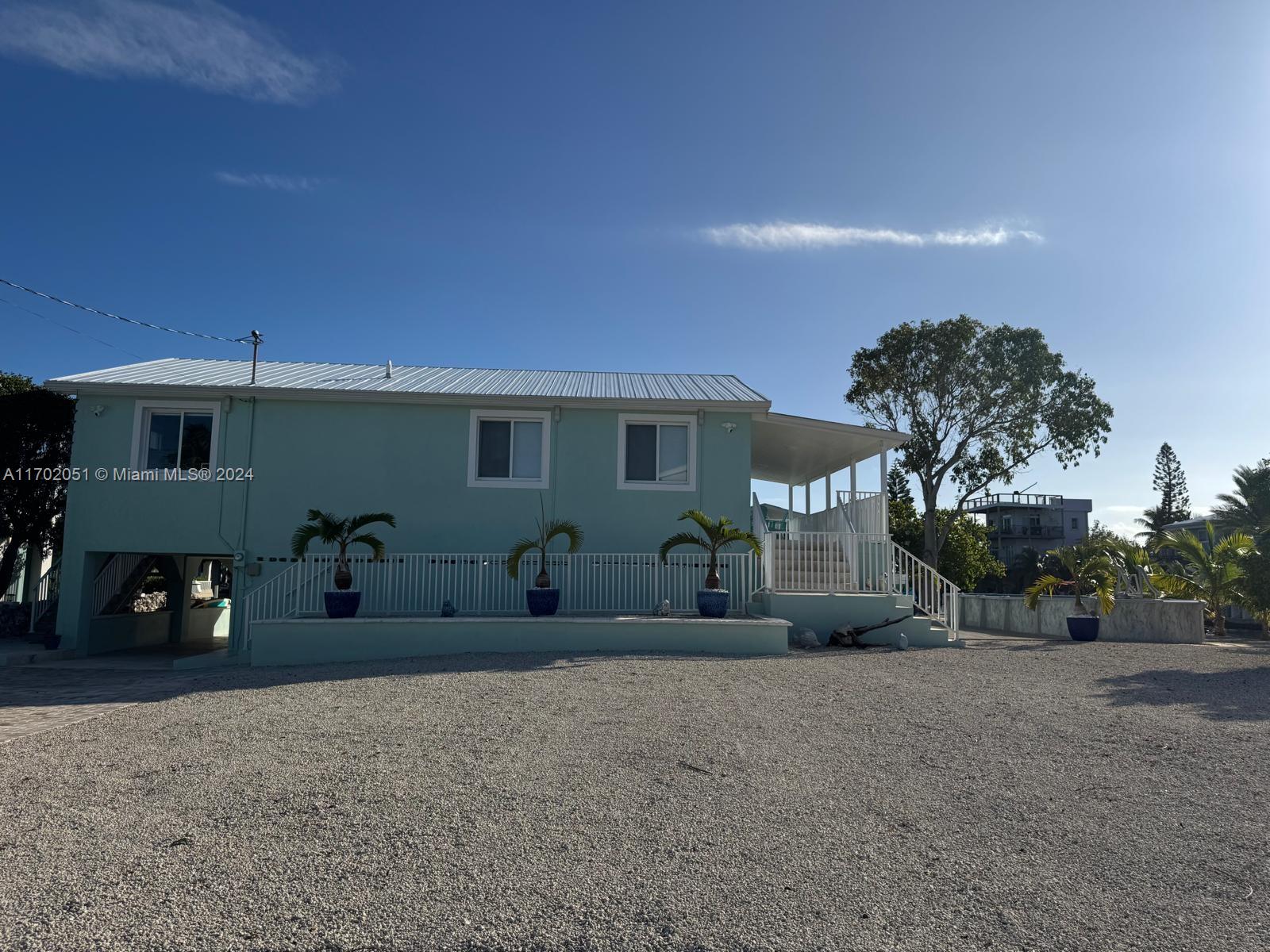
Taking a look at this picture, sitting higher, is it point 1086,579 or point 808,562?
point 808,562

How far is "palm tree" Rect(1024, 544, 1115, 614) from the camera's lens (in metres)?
13.2

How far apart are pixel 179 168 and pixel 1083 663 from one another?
14403 mm

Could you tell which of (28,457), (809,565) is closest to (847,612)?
(809,565)

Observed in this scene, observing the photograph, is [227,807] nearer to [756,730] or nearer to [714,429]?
[756,730]

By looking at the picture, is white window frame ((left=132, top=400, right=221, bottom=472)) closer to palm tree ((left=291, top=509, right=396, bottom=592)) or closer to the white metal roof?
the white metal roof

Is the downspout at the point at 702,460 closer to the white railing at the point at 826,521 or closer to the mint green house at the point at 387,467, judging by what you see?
the mint green house at the point at 387,467

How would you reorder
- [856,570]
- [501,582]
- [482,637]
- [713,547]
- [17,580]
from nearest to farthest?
[482,637] < [713,547] < [856,570] < [501,582] < [17,580]

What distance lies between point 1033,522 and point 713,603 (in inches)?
1976

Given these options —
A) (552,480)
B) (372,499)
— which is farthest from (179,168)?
(552,480)

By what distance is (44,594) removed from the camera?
1831 cm

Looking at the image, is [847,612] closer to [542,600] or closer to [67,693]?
[542,600]

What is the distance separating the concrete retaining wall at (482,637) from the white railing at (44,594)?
8260mm

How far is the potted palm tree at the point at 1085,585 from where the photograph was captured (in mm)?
13367

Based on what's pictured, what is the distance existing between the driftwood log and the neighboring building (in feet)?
147
